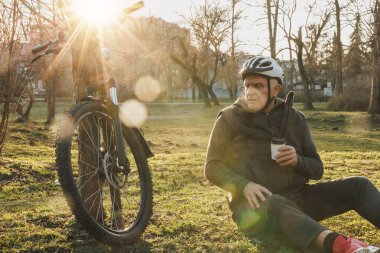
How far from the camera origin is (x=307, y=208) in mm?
3473

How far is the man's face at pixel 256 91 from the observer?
11.3 feet

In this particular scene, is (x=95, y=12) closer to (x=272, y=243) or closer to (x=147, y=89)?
(x=272, y=243)

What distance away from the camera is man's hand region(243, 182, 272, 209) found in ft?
10.0

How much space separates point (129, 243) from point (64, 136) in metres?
0.94

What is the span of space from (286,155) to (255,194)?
0.41 m

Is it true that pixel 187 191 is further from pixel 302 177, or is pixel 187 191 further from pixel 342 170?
pixel 342 170

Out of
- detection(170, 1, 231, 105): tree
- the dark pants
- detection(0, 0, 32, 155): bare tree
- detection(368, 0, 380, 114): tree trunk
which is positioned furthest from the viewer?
detection(170, 1, 231, 105): tree

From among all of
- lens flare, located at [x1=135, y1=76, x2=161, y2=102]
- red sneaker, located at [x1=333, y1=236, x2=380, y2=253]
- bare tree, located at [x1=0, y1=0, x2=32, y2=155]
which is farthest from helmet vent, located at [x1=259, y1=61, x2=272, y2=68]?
lens flare, located at [x1=135, y1=76, x2=161, y2=102]

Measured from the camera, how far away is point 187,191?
5758 mm

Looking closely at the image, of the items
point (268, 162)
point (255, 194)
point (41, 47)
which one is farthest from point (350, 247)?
point (41, 47)

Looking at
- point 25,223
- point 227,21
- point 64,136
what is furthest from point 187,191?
point 227,21

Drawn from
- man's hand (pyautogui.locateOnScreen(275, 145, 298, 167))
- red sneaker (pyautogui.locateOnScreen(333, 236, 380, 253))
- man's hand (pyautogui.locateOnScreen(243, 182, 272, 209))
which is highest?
man's hand (pyautogui.locateOnScreen(275, 145, 298, 167))

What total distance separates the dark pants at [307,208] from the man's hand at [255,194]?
0.05 metres

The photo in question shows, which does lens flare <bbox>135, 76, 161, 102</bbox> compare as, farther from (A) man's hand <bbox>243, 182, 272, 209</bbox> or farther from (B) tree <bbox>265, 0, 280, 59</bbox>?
(A) man's hand <bbox>243, 182, 272, 209</bbox>
